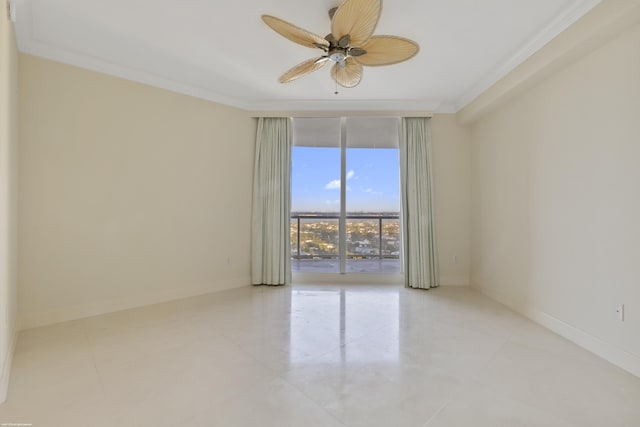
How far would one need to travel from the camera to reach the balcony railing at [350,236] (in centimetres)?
452

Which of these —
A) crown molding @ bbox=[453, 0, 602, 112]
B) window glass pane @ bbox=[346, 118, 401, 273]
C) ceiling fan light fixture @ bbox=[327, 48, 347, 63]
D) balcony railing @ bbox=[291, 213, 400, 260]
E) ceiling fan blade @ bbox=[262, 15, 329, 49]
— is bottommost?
balcony railing @ bbox=[291, 213, 400, 260]

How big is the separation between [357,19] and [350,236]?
10.3ft

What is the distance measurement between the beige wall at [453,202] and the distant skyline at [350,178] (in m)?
0.68

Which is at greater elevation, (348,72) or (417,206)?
(348,72)

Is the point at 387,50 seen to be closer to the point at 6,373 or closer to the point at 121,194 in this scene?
the point at 121,194

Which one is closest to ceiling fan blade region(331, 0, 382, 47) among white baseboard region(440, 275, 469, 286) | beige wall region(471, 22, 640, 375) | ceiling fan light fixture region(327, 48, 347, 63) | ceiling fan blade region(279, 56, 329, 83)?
ceiling fan light fixture region(327, 48, 347, 63)

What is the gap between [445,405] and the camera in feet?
5.24

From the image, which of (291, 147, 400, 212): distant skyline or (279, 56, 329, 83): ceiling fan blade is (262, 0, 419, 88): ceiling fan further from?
(291, 147, 400, 212): distant skyline

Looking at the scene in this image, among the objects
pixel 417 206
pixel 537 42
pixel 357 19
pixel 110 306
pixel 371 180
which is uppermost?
pixel 537 42

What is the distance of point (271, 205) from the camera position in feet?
13.7

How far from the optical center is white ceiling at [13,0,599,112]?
7.11ft

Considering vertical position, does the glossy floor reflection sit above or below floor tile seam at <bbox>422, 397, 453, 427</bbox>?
above

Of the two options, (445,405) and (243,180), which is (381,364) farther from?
(243,180)

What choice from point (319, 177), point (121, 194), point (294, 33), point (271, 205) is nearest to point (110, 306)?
point (121, 194)
